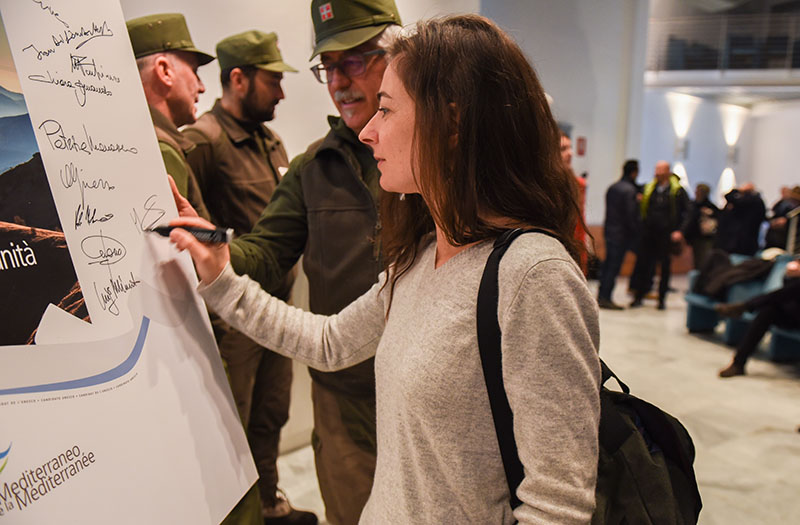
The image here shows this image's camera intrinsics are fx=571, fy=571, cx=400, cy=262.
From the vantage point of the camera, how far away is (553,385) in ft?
2.43

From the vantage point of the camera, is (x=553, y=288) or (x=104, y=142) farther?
(x=104, y=142)

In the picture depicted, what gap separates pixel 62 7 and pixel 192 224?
403 millimetres

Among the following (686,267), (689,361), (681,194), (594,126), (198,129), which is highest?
(198,129)

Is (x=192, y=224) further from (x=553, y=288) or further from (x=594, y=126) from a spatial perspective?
(x=594, y=126)

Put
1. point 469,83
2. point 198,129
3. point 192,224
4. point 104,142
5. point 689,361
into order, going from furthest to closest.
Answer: point 689,361
point 198,129
point 192,224
point 104,142
point 469,83

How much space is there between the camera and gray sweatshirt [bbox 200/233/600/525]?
0.74 meters

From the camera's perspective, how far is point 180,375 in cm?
102

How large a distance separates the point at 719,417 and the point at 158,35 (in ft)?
12.5

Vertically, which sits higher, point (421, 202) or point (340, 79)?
point (340, 79)

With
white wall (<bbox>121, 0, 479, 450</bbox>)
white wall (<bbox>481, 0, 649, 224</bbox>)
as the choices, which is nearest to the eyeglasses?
white wall (<bbox>121, 0, 479, 450</bbox>)

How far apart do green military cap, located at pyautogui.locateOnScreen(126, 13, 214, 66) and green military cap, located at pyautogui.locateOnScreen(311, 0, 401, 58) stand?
73 centimetres

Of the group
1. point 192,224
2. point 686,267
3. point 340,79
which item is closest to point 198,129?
point 340,79

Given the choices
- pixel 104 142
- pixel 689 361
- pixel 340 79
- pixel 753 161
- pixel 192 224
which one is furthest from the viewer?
pixel 753 161

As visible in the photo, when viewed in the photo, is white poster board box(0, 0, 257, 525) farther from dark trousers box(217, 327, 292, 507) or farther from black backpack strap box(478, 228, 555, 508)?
dark trousers box(217, 327, 292, 507)
